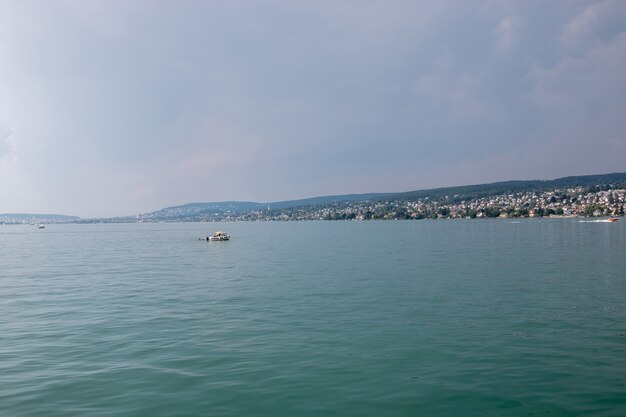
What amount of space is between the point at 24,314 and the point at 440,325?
22.1m

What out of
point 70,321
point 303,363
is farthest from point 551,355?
point 70,321

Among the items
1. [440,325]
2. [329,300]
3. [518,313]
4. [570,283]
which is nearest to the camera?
[440,325]

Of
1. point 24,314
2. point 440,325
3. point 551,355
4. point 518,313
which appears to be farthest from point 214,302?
point 551,355

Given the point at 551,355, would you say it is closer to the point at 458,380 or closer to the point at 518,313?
the point at 458,380

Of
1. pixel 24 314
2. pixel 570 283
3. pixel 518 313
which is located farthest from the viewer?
pixel 570 283

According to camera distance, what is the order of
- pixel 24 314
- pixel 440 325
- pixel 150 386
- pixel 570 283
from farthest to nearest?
pixel 570 283, pixel 24 314, pixel 440 325, pixel 150 386

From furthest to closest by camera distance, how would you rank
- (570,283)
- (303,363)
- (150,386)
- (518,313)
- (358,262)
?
(358,262) → (570,283) → (518,313) → (303,363) → (150,386)

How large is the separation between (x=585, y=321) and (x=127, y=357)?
19947mm

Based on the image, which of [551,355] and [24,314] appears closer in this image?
[551,355]

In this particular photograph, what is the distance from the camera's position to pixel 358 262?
5459 cm

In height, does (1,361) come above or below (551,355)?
→ above

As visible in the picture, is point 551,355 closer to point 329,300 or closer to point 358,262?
point 329,300

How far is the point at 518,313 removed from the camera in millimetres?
25328

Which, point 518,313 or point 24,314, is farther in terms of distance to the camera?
point 24,314
